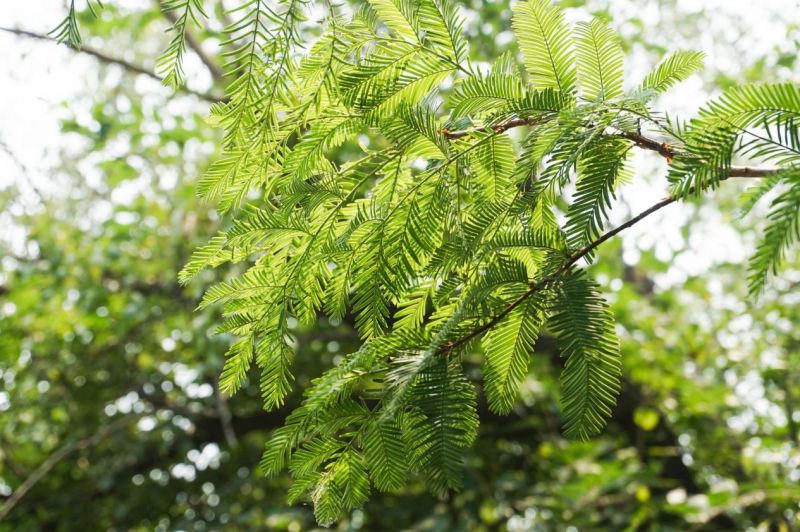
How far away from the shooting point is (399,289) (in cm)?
98

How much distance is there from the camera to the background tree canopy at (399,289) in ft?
2.90

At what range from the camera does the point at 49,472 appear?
15.0 ft

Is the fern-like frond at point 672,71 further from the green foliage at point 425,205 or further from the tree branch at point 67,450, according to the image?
the tree branch at point 67,450

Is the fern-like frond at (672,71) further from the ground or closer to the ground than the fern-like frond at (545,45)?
closer to the ground

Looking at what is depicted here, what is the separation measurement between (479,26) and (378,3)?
3.67 metres

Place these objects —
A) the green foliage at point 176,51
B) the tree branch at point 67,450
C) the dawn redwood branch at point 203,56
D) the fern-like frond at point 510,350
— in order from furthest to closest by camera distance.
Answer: the dawn redwood branch at point 203,56 → the tree branch at point 67,450 → the fern-like frond at point 510,350 → the green foliage at point 176,51

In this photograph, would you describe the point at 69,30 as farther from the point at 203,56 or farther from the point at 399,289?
the point at 203,56

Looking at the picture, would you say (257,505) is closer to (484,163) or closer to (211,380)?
(211,380)

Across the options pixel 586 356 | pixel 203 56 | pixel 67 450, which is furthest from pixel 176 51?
pixel 203 56

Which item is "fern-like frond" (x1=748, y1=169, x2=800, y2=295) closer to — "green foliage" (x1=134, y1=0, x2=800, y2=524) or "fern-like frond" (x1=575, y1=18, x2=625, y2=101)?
"green foliage" (x1=134, y1=0, x2=800, y2=524)

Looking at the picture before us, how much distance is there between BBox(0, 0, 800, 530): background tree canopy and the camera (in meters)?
0.88

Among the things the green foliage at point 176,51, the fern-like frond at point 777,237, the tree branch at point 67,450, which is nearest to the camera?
the fern-like frond at point 777,237

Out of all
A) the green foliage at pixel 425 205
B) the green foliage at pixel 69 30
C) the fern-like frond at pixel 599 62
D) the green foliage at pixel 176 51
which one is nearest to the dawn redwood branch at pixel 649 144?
the green foliage at pixel 425 205

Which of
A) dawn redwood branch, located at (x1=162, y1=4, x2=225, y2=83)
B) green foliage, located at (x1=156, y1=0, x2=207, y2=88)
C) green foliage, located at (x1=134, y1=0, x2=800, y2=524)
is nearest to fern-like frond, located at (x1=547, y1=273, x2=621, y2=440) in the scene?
green foliage, located at (x1=134, y1=0, x2=800, y2=524)
